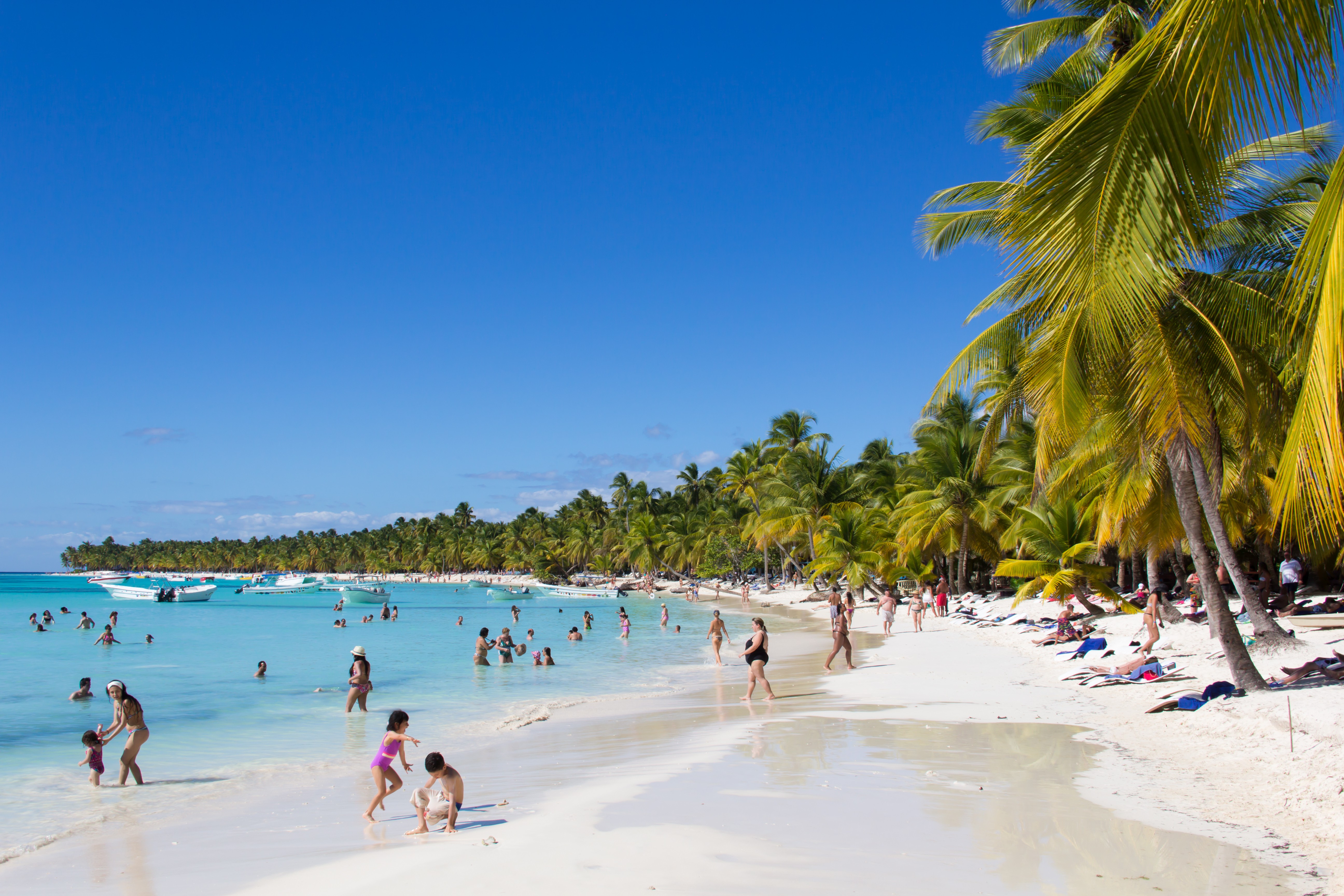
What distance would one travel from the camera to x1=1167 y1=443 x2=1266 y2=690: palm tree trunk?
1026 cm

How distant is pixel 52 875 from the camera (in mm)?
7012

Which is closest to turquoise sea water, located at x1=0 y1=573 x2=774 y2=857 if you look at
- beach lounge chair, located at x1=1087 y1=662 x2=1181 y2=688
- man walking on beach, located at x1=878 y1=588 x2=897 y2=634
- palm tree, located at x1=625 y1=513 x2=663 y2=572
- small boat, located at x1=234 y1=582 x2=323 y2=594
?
man walking on beach, located at x1=878 y1=588 x2=897 y2=634

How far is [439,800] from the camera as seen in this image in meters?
7.54

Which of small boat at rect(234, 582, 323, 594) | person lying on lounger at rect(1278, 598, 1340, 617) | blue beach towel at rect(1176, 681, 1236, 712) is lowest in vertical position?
small boat at rect(234, 582, 323, 594)

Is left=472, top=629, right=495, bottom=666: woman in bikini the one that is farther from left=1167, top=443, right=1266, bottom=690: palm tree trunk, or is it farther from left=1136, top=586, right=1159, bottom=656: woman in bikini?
left=1167, top=443, right=1266, bottom=690: palm tree trunk

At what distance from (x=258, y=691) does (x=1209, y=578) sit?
19730 mm

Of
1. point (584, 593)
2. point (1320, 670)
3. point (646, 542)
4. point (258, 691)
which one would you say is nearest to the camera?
point (1320, 670)

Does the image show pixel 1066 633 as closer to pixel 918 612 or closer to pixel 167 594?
pixel 918 612

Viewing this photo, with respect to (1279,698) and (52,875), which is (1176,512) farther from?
(52,875)

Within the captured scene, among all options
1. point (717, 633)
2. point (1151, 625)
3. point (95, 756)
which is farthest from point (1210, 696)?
point (95, 756)

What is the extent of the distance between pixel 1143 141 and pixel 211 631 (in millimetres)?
47237

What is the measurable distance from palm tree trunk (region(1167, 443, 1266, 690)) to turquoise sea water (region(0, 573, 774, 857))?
10.3 m

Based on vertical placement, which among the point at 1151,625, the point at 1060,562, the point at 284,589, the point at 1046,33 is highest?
the point at 1046,33

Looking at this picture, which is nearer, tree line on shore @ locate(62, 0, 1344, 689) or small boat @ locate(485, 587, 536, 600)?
tree line on shore @ locate(62, 0, 1344, 689)
